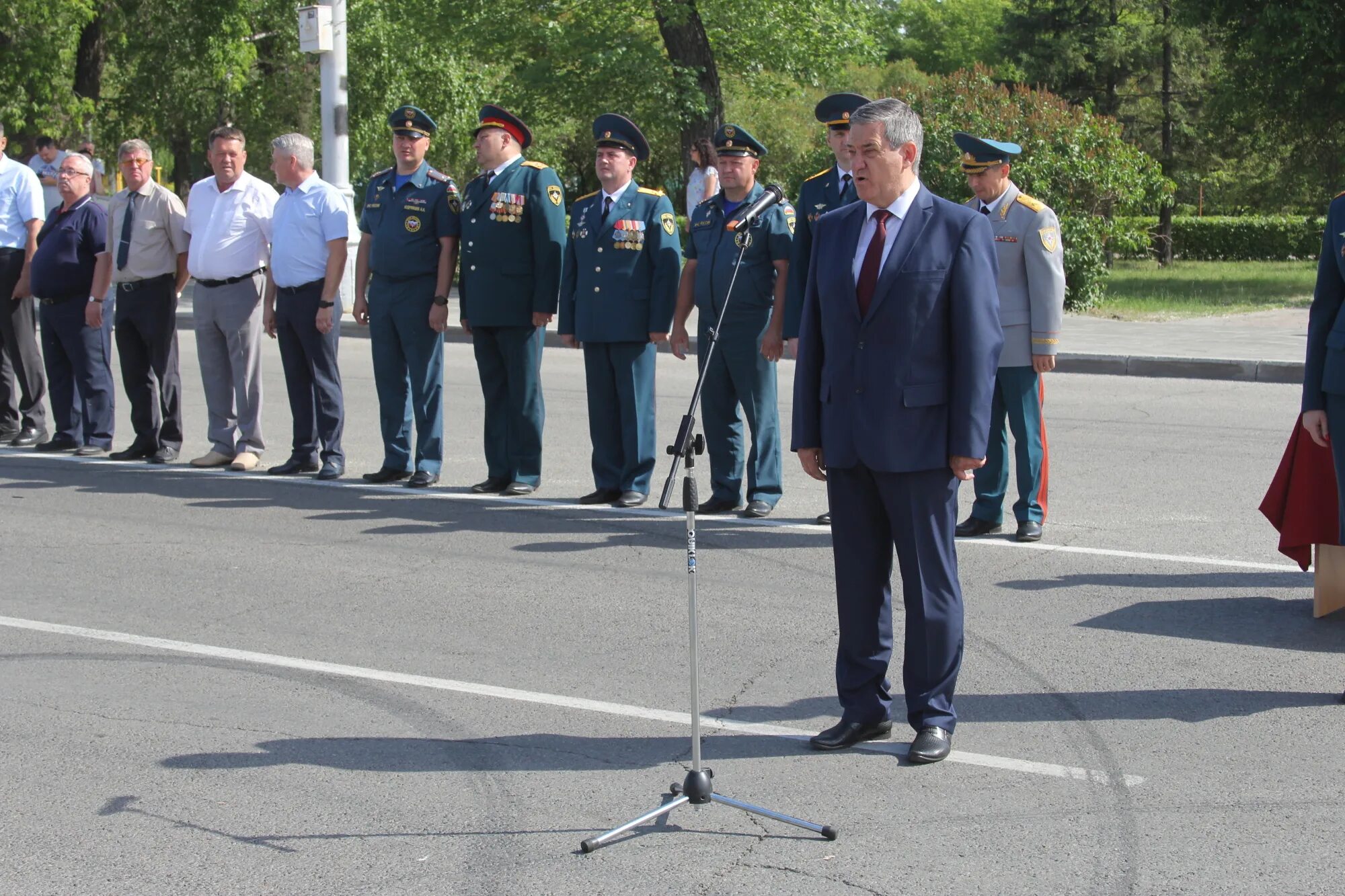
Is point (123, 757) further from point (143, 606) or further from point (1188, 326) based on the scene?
point (1188, 326)

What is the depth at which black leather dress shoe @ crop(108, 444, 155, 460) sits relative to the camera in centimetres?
1077

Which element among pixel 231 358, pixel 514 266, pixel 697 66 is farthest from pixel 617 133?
pixel 697 66

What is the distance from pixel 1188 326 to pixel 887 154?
1550 cm

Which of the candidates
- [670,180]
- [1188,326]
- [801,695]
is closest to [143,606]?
[801,695]

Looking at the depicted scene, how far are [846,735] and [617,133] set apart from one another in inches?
182

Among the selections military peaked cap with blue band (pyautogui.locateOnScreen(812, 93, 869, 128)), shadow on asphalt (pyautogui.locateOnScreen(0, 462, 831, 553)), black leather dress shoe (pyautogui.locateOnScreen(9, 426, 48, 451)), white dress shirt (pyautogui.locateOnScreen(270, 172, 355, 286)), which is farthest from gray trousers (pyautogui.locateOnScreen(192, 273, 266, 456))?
military peaked cap with blue band (pyautogui.locateOnScreen(812, 93, 869, 128))

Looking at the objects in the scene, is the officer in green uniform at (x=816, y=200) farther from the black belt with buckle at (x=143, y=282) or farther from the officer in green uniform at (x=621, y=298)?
the black belt with buckle at (x=143, y=282)

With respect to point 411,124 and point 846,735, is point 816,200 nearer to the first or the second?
point 411,124

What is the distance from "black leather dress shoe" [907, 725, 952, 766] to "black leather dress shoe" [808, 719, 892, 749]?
0.59 feet

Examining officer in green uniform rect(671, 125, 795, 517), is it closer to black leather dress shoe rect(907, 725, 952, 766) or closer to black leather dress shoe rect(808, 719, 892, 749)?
black leather dress shoe rect(808, 719, 892, 749)

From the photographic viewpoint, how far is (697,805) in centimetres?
A: 446

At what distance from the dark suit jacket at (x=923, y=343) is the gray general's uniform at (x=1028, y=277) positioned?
2.95 meters

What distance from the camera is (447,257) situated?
9.46 metres

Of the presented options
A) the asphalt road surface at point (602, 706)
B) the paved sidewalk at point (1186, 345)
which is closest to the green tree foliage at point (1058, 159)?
the paved sidewalk at point (1186, 345)
